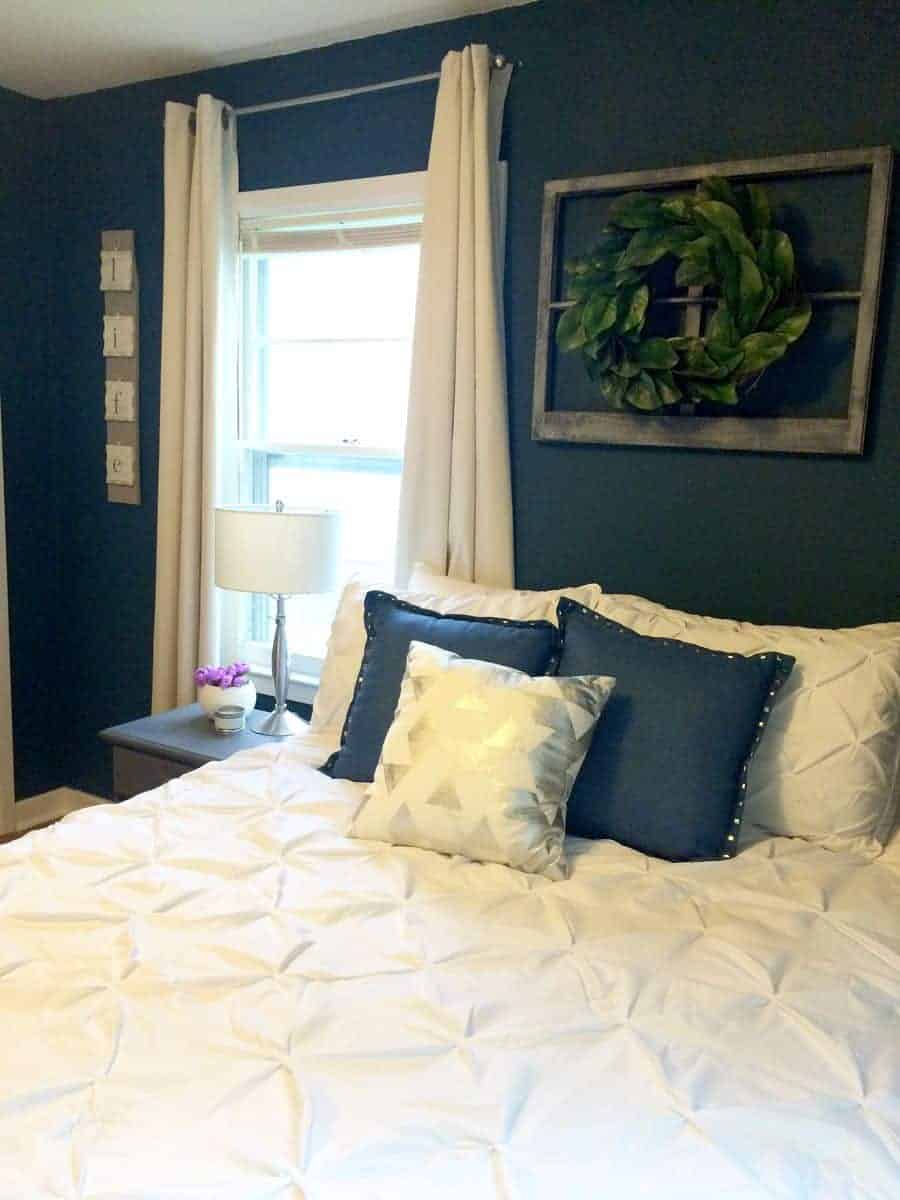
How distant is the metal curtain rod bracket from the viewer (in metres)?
2.38

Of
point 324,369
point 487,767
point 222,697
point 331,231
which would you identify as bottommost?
point 222,697

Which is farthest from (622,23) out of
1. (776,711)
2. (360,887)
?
(360,887)

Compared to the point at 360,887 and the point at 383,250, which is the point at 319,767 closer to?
the point at 360,887

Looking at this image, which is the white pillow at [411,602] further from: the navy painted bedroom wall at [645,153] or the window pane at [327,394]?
the window pane at [327,394]

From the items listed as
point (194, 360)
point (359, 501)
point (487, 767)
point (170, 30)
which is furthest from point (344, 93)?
point (487, 767)

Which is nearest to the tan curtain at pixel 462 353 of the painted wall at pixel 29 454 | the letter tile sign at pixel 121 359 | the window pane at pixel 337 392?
the window pane at pixel 337 392

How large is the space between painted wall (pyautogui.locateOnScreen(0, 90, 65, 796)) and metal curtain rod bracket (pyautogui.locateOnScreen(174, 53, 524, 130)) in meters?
0.70

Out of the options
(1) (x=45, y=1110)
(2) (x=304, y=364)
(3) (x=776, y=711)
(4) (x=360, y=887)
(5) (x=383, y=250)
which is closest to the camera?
(1) (x=45, y=1110)

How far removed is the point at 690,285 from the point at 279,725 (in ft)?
4.90

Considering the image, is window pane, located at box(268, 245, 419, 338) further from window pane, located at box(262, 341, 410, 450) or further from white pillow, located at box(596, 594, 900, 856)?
white pillow, located at box(596, 594, 900, 856)

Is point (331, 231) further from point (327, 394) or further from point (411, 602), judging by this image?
point (411, 602)

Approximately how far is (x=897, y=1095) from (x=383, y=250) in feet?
7.61

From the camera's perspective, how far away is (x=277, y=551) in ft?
8.00

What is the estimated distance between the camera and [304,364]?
116 inches
